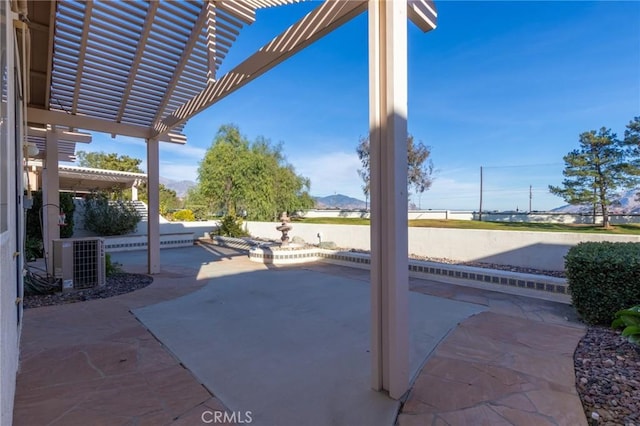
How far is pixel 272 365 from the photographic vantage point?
2.60 m

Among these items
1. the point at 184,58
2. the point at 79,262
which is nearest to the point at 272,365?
the point at 79,262

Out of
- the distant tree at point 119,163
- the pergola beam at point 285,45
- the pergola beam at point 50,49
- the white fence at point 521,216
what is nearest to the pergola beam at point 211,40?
the pergola beam at point 285,45

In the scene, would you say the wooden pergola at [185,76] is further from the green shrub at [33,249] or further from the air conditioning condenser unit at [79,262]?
the green shrub at [33,249]

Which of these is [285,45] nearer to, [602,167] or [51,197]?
[51,197]

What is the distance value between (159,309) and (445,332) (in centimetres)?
362

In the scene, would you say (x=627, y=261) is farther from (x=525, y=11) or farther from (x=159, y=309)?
(x=525, y=11)

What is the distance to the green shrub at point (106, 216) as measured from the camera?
11828mm

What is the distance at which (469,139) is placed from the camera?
17.0 meters

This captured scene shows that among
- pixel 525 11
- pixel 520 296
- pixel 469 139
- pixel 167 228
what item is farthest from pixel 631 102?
pixel 167 228

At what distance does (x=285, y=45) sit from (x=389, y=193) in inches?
78.9

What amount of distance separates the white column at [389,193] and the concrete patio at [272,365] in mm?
320

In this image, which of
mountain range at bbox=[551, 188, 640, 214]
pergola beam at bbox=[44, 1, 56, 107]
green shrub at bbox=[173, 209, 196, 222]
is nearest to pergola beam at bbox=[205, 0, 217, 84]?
pergola beam at bbox=[44, 1, 56, 107]

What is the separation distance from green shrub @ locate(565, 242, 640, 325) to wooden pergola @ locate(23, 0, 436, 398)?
113 inches

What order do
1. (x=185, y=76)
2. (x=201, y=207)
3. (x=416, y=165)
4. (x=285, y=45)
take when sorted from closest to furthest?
(x=285, y=45) < (x=185, y=76) < (x=416, y=165) < (x=201, y=207)
